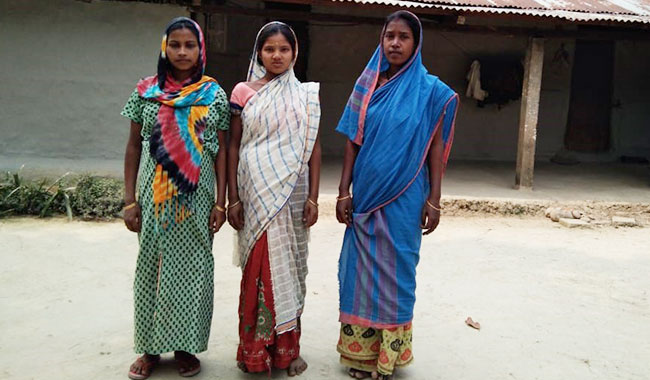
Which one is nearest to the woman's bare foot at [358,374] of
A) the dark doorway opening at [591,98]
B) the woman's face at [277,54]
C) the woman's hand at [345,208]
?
the woman's hand at [345,208]

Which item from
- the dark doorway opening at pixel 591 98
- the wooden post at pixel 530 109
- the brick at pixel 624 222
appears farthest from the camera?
the dark doorway opening at pixel 591 98

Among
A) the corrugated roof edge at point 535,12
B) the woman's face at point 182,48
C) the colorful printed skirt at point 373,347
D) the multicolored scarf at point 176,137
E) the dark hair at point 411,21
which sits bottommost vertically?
the colorful printed skirt at point 373,347

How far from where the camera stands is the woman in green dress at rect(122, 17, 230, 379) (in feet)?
7.95

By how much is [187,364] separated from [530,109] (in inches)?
250

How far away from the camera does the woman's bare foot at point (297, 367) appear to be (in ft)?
8.80

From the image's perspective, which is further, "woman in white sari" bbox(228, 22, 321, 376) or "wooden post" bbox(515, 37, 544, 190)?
"wooden post" bbox(515, 37, 544, 190)

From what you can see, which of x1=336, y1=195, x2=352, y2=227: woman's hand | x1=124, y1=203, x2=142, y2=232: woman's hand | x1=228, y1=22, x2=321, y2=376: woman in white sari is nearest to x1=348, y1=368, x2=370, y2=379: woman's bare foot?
x1=228, y1=22, x2=321, y2=376: woman in white sari

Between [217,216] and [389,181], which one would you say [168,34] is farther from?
[389,181]

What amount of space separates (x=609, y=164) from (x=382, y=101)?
901 centimetres

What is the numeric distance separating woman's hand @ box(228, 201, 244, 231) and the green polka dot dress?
104 mm

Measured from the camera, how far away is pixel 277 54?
2467mm

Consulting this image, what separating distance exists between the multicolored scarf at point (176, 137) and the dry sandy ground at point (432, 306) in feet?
2.81

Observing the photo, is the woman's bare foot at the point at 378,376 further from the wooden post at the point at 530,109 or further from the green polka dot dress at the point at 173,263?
the wooden post at the point at 530,109

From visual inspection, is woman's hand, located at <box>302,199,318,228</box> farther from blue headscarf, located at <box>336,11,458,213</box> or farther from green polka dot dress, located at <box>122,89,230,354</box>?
green polka dot dress, located at <box>122,89,230,354</box>
